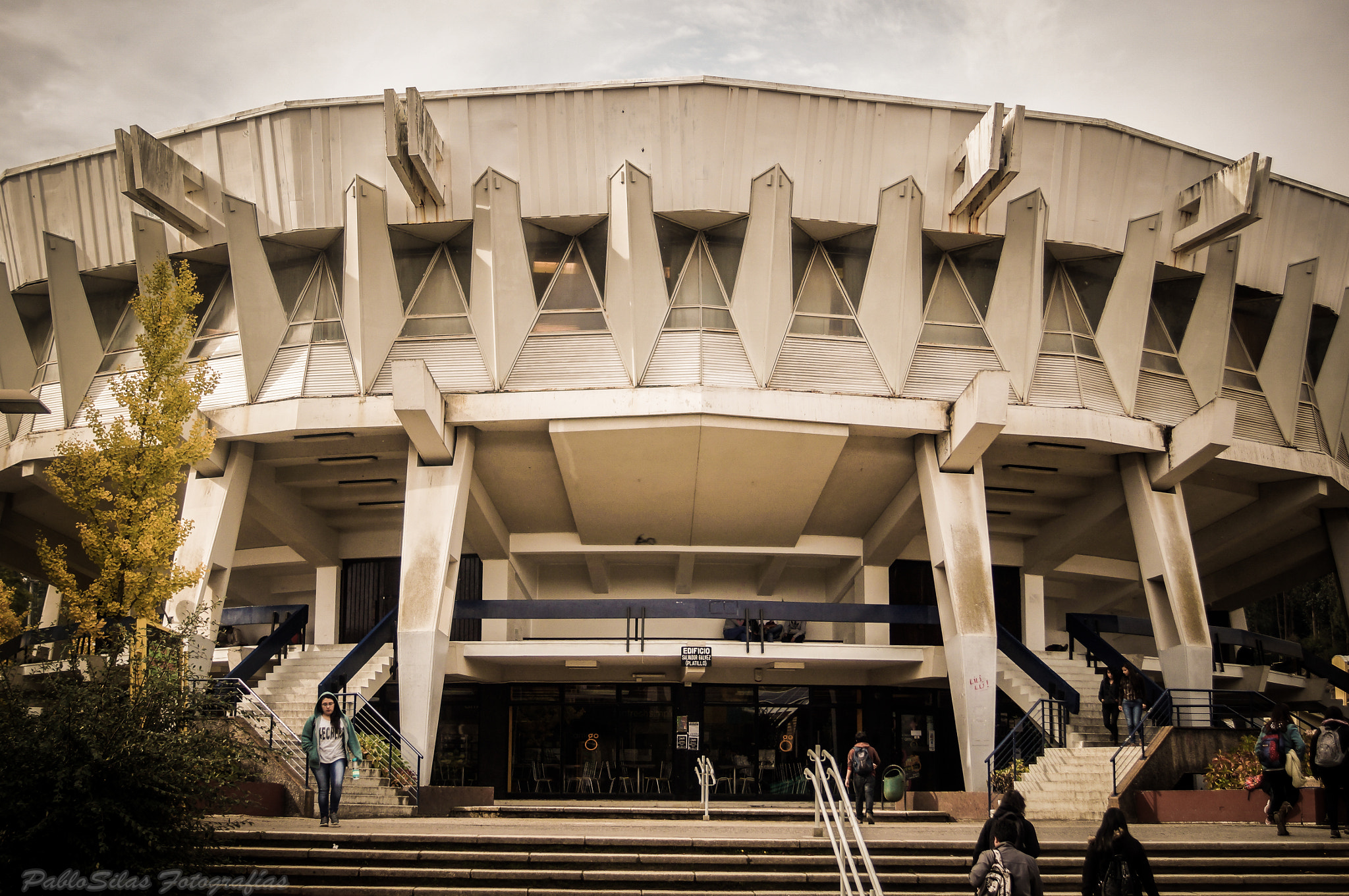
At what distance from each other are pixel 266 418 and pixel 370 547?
23.1ft

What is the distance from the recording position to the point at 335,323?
831 inches


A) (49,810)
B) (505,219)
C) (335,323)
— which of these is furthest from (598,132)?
(49,810)

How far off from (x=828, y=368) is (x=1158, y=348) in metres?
7.83

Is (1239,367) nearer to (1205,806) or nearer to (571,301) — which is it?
(1205,806)

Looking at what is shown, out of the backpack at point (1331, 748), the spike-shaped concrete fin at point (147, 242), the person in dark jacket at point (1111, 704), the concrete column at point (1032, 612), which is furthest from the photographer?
the concrete column at point (1032, 612)

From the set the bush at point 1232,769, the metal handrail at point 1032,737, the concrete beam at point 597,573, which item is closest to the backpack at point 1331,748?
the bush at point 1232,769

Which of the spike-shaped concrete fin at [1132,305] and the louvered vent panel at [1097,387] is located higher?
the spike-shaped concrete fin at [1132,305]

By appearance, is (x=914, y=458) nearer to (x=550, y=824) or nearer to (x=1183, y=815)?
(x=1183, y=815)

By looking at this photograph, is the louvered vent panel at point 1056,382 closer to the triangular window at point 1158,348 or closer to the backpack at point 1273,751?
the triangular window at point 1158,348

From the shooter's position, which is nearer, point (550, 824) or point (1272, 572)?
point (550, 824)

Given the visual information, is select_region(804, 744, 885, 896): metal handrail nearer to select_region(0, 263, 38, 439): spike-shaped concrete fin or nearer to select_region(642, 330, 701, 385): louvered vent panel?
select_region(642, 330, 701, 385): louvered vent panel

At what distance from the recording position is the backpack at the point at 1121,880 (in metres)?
7.34

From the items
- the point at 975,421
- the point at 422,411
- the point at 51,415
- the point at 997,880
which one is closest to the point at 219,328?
the point at 51,415

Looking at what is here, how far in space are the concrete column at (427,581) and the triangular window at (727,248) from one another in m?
5.85
